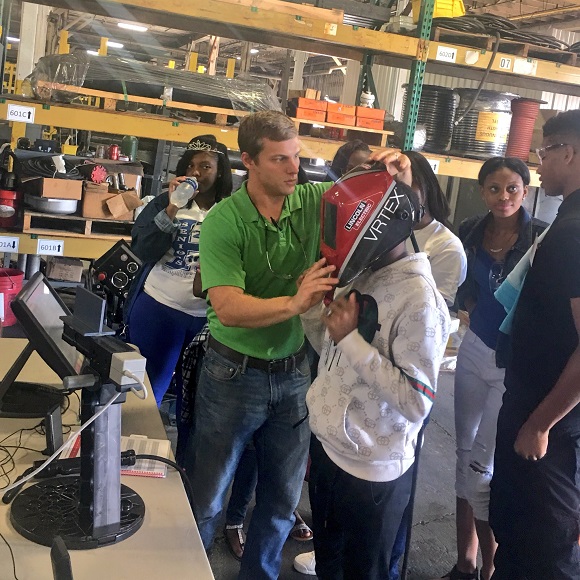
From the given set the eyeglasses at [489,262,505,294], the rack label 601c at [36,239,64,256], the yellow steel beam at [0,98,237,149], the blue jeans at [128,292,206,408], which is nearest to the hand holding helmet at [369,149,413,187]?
the eyeglasses at [489,262,505,294]

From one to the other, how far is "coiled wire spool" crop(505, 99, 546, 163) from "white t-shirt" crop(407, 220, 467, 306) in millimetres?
1797

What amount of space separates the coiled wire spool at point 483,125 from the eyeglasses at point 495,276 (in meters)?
1.34

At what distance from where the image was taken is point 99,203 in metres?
3.29

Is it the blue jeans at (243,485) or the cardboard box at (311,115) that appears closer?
the blue jeans at (243,485)

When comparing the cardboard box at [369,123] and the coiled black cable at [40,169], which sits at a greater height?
the cardboard box at [369,123]

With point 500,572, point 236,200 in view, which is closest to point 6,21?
point 236,200

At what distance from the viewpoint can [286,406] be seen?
1925 millimetres

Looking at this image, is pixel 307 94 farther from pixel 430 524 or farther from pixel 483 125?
pixel 430 524

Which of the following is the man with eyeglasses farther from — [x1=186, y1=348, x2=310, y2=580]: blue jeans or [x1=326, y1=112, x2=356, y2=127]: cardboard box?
[x1=326, y1=112, x2=356, y2=127]: cardboard box

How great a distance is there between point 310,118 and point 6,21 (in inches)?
58.9

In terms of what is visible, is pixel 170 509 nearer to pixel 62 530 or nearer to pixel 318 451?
pixel 62 530

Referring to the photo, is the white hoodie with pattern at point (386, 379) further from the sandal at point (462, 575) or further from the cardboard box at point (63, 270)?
the cardboard box at point (63, 270)

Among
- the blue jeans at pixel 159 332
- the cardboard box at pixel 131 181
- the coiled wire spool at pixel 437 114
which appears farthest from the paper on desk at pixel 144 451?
the coiled wire spool at pixel 437 114

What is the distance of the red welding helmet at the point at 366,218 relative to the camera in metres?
1.38
